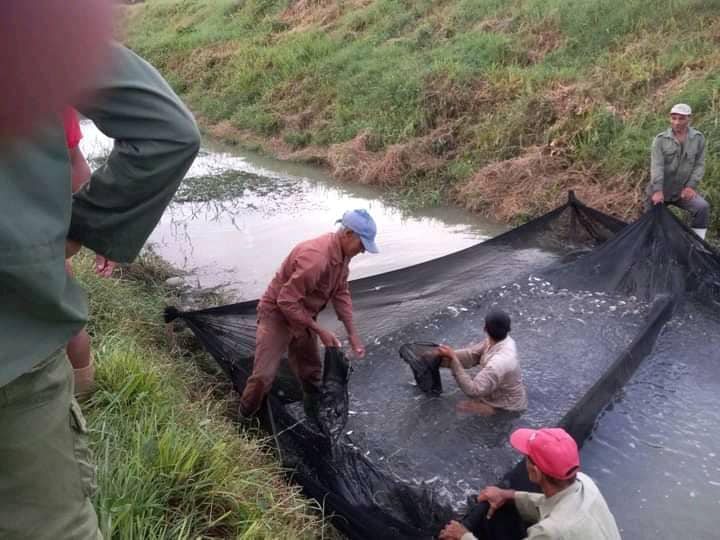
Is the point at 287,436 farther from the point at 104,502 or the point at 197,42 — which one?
the point at 197,42

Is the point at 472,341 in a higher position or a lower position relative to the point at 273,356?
lower

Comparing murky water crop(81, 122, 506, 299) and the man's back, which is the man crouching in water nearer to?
the man's back

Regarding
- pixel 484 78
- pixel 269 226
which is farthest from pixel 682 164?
pixel 484 78

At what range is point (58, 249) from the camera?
956 mm

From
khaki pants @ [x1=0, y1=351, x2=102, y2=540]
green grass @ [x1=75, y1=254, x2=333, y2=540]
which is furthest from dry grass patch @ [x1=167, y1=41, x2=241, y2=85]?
khaki pants @ [x1=0, y1=351, x2=102, y2=540]

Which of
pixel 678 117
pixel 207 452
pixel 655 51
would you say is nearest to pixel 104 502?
pixel 207 452

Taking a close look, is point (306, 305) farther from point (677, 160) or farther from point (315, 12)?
point (315, 12)

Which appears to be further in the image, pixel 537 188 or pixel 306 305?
pixel 537 188

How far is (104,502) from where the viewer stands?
6.28 ft

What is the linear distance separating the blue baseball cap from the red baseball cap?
131 cm

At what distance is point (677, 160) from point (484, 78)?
5.07 metres

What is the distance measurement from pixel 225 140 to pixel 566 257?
9791mm

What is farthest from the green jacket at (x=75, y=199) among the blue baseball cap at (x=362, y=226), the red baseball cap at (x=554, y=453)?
the blue baseball cap at (x=362, y=226)

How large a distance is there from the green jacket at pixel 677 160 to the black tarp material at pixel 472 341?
0.71 m
